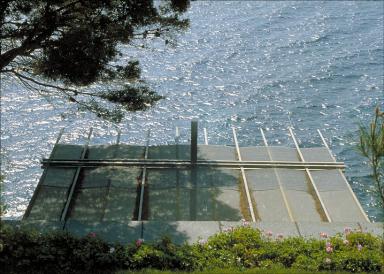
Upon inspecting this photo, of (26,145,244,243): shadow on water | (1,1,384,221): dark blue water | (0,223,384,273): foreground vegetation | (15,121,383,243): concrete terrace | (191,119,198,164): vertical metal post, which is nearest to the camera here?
(0,223,384,273): foreground vegetation

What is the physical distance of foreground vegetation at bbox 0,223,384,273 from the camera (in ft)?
35.1

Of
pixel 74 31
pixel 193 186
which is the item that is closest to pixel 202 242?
pixel 193 186

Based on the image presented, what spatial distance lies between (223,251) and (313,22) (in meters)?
29.8

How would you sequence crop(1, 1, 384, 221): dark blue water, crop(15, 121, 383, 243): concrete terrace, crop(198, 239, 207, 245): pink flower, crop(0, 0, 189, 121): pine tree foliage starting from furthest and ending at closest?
crop(1, 1, 384, 221): dark blue water, crop(15, 121, 383, 243): concrete terrace, crop(0, 0, 189, 121): pine tree foliage, crop(198, 239, 207, 245): pink flower

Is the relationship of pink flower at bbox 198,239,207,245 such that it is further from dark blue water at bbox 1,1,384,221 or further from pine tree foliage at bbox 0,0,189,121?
dark blue water at bbox 1,1,384,221

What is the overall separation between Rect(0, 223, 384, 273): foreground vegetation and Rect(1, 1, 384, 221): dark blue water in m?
10.2

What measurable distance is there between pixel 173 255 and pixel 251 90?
20256 mm

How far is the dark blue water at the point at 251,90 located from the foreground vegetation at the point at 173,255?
10.2m

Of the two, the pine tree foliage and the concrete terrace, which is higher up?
the pine tree foliage

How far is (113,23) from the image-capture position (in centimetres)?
1520

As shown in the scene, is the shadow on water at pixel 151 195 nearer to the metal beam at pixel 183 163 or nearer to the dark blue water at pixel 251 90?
the metal beam at pixel 183 163

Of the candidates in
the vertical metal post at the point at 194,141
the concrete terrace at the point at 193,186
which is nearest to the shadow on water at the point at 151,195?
the concrete terrace at the point at 193,186

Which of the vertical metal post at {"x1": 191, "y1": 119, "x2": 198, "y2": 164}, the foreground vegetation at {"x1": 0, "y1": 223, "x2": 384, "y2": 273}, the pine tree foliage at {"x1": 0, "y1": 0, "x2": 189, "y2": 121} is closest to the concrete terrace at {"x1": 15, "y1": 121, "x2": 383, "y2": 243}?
the vertical metal post at {"x1": 191, "y1": 119, "x2": 198, "y2": 164}

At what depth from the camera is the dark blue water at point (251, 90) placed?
1006 inches
